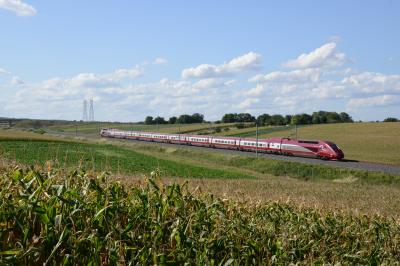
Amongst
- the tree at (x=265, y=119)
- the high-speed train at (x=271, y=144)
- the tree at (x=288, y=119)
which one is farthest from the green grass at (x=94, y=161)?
the tree at (x=265, y=119)

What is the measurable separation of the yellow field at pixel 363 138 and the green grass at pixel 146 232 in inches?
2516

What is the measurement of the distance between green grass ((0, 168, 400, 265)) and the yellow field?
6392 cm

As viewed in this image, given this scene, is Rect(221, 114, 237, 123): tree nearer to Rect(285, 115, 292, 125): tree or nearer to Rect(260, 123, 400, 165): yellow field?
Rect(285, 115, 292, 125): tree

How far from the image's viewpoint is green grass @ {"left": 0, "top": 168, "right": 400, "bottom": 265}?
4.68 metres

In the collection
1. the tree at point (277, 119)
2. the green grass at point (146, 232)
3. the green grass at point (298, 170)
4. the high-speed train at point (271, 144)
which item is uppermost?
the tree at point (277, 119)

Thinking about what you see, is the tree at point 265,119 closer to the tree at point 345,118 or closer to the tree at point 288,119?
the tree at point 288,119

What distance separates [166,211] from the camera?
599 cm

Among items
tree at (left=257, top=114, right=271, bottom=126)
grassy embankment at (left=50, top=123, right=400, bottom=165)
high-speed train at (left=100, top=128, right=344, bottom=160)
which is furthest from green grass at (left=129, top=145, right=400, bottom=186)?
tree at (left=257, top=114, right=271, bottom=126)

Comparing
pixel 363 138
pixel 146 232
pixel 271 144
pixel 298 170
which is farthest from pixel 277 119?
pixel 146 232

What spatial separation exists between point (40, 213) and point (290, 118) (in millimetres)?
162440

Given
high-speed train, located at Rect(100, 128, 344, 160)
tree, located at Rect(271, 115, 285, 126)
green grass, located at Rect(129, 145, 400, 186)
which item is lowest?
green grass, located at Rect(129, 145, 400, 186)

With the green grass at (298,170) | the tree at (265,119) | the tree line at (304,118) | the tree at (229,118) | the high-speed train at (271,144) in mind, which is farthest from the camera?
the tree at (229,118)

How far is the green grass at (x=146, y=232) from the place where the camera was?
4.68 metres

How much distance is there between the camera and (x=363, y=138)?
95.5 meters
